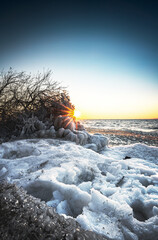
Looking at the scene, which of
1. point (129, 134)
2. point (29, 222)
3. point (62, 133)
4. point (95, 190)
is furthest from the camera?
point (129, 134)

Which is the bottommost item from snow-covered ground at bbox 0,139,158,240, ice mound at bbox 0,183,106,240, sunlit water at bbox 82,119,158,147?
sunlit water at bbox 82,119,158,147

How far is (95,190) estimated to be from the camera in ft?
4.76

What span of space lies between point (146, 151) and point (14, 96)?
19.3 feet

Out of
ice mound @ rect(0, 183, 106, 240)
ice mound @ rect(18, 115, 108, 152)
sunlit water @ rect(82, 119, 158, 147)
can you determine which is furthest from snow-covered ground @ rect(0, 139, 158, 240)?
sunlit water @ rect(82, 119, 158, 147)

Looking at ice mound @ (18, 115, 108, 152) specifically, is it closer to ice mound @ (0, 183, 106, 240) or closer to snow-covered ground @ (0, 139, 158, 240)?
snow-covered ground @ (0, 139, 158, 240)

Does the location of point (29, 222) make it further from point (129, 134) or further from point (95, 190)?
point (129, 134)

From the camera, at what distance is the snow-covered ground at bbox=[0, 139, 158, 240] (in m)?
1.15

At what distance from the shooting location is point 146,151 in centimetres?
420

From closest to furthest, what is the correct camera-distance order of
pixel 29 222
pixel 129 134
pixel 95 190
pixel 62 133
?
1. pixel 29 222
2. pixel 95 190
3. pixel 62 133
4. pixel 129 134

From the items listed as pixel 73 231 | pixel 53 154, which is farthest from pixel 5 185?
pixel 53 154

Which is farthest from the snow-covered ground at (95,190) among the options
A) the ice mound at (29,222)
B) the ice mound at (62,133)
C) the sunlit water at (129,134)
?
the sunlit water at (129,134)

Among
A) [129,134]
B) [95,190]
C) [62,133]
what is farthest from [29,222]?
[129,134]

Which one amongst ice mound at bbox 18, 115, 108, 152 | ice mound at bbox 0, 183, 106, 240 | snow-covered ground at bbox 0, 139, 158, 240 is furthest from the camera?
ice mound at bbox 18, 115, 108, 152

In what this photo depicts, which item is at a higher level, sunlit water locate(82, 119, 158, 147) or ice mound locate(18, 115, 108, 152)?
ice mound locate(18, 115, 108, 152)
